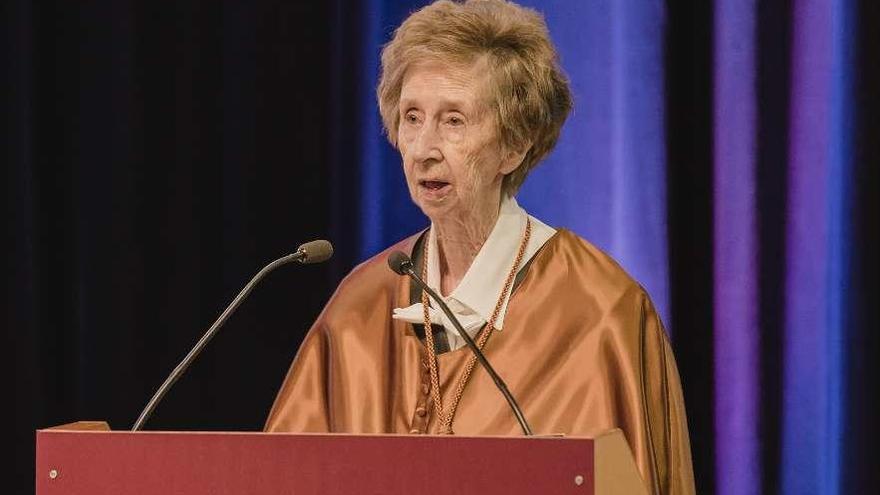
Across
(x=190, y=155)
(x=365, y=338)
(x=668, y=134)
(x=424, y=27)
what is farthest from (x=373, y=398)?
(x=190, y=155)

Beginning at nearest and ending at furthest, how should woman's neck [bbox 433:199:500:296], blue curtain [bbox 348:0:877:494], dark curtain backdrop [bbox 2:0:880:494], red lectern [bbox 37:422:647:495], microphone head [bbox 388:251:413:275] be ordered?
red lectern [bbox 37:422:647:495], microphone head [bbox 388:251:413:275], woman's neck [bbox 433:199:500:296], blue curtain [bbox 348:0:877:494], dark curtain backdrop [bbox 2:0:880:494]

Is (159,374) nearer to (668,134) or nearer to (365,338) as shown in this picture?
(365,338)

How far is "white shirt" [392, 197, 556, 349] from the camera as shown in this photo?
2.47m

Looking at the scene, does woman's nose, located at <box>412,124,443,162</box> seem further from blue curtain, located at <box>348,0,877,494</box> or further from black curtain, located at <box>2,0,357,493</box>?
black curtain, located at <box>2,0,357,493</box>

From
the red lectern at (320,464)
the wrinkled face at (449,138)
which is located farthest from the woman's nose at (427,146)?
the red lectern at (320,464)

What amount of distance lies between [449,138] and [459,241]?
20 centimetres

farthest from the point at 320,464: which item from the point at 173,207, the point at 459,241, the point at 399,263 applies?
the point at 173,207

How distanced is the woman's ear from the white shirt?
0.22 feet

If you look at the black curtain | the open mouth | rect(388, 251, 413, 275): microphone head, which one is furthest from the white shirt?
the black curtain

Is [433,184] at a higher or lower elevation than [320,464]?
higher

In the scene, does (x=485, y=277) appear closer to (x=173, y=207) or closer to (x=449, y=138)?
(x=449, y=138)

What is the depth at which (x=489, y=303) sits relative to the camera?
2.48 m

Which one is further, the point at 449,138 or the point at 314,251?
the point at 449,138

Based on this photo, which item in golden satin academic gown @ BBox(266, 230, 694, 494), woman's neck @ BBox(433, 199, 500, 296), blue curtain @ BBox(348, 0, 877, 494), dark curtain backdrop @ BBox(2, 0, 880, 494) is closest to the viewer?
golden satin academic gown @ BBox(266, 230, 694, 494)
